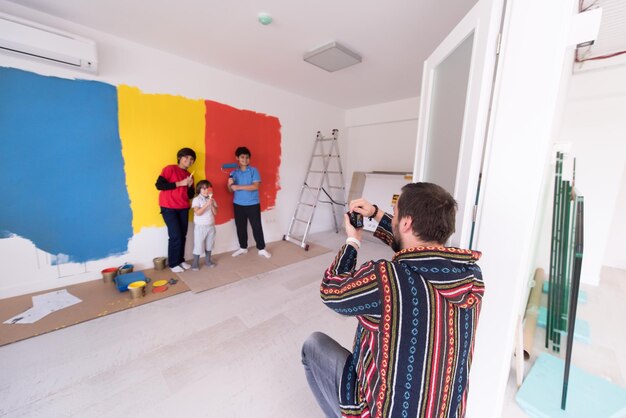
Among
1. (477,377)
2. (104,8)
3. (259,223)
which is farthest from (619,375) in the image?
(104,8)

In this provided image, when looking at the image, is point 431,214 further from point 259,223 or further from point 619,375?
point 259,223

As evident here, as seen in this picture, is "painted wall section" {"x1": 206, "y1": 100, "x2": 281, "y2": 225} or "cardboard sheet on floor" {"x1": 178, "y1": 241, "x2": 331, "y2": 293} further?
"painted wall section" {"x1": 206, "y1": 100, "x2": 281, "y2": 225}

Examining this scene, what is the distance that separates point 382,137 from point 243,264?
3.09m

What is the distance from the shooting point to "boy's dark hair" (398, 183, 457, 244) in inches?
28.8

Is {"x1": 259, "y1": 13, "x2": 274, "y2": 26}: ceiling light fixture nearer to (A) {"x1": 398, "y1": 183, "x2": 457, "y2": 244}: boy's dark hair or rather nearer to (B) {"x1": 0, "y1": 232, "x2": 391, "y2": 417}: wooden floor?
(A) {"x1": 398, "y1": 183, "x2": 457, "y2": 244}: boy's dark hair

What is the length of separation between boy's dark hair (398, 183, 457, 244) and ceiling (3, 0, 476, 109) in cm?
157

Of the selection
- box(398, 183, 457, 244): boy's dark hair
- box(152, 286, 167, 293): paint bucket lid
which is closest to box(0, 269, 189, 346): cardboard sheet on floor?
box(152, 286, 167, 293): paint bucket lid

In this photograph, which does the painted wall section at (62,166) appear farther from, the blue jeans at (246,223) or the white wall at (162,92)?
the blue jeans at (246,223)

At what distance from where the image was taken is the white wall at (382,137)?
3926mm

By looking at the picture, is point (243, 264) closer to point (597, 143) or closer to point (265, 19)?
point (265, 19)

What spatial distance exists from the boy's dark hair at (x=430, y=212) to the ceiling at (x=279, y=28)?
1568 mm

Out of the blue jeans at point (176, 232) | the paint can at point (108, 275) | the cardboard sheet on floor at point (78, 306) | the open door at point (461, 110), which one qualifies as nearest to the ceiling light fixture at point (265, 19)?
the open door at point (461, 110)

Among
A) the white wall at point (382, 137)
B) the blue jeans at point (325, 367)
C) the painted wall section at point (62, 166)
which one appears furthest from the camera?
the white wall at point (382, 137)

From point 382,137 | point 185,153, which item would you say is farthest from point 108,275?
point 382,137
